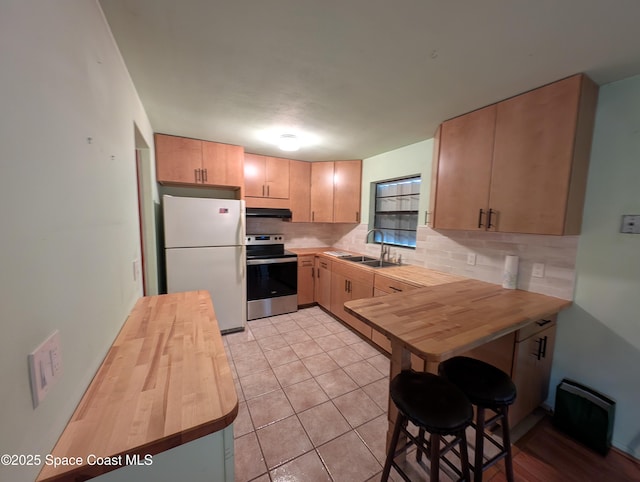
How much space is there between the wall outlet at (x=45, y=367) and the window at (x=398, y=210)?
3.00 m

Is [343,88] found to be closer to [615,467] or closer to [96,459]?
[96,459]

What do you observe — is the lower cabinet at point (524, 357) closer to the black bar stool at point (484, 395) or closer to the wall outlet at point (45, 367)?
the black bar stool at point (484, 395)

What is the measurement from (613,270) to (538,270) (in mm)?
370

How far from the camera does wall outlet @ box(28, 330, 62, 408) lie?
550mm

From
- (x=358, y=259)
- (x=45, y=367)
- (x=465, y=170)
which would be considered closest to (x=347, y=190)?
(x=358, y=259)

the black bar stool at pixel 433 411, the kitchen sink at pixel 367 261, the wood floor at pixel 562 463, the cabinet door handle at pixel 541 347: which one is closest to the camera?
the black bar stool at pixel 433 411

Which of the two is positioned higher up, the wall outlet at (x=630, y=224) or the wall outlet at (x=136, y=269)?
the wall outlet at (x=630, y=224)

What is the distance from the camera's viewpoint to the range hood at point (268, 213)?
11.2ft

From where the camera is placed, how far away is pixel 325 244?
446cm

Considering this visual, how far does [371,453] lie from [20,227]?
192 centimetres

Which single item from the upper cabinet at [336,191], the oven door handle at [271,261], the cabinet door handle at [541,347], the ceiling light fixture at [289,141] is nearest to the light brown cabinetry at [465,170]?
the cabinet door handle at [541,347]

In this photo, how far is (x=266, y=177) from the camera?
351cm

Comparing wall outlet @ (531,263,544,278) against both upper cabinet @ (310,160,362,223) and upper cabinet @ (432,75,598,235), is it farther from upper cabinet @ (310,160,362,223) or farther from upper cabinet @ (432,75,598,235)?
upper cabinet @ (310,160,362,223)

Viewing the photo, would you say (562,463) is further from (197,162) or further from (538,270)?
(197,162)
